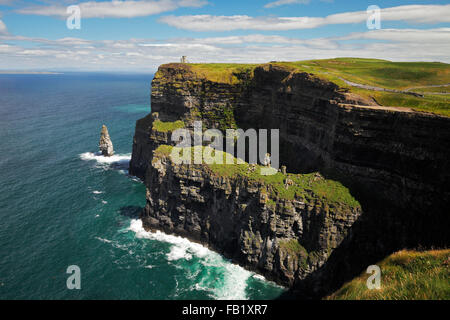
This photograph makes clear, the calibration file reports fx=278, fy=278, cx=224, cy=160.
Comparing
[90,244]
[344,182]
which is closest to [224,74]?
[344,182]

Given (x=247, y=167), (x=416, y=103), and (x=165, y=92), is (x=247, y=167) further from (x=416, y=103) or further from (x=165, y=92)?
(x=165, y=92)

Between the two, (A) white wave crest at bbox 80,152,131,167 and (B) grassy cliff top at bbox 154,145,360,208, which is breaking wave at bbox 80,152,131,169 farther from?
→ (B) grassy cliff top at bbox 154,145,360,208

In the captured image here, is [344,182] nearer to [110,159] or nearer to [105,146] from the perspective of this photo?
[110,159]

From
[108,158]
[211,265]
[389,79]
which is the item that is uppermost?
Answer: [389,79]

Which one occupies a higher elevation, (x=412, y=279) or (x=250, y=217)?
(x=412, y=279)

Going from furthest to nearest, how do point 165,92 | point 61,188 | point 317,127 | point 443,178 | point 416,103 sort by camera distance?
point 165,92 < point 61,188 < point 317,127 < point 416,103 < point 443,178

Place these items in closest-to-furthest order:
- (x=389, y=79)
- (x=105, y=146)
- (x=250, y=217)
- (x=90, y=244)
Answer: (x=250, y=217)
(x=90, y=244)
(x=389, y=79)
(x=105, y=146)

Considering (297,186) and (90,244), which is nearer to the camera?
(297,186)

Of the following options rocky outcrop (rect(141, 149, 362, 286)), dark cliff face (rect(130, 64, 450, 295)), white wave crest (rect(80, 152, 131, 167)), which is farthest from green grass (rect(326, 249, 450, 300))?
white wave crest (rect(80, 152, 131, 167))
